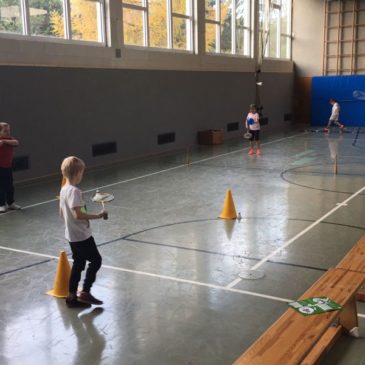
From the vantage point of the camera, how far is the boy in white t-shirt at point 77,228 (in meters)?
4.15

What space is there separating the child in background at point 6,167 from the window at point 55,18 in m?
3.89

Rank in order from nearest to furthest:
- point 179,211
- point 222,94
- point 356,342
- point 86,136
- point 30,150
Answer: point 356,342, point 179,211, point 30,150, point 86,136, point 222,94

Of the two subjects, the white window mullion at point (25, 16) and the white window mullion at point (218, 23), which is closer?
the white window mullion at point (25, 16)

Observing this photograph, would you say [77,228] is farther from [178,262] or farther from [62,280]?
[178,262]

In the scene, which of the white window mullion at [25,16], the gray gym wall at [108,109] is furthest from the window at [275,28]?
the white window mullion at [25,16]

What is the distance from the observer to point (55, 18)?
12102mm

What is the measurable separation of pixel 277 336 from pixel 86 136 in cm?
1045

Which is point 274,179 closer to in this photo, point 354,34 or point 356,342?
point 356,342

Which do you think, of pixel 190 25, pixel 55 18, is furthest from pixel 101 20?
pixel 190 25

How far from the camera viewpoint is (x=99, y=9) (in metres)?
13.2

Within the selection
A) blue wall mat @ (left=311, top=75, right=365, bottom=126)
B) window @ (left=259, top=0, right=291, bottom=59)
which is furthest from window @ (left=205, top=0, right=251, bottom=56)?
blue wall mat @ (left=311, top=75, right=365, bottom=126)

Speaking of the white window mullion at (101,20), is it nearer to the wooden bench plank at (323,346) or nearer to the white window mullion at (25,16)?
the white window mullion at (25,16)

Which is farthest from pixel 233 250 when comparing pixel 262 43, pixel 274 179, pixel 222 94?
pixel 262 43

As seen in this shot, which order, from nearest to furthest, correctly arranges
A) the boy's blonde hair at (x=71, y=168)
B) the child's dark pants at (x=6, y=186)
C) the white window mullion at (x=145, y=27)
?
the boy's blonde hair at (x=71, y=168) → the child's dark pants at (x=6, y=186) → the white window mullion at (x=145, y=27)
